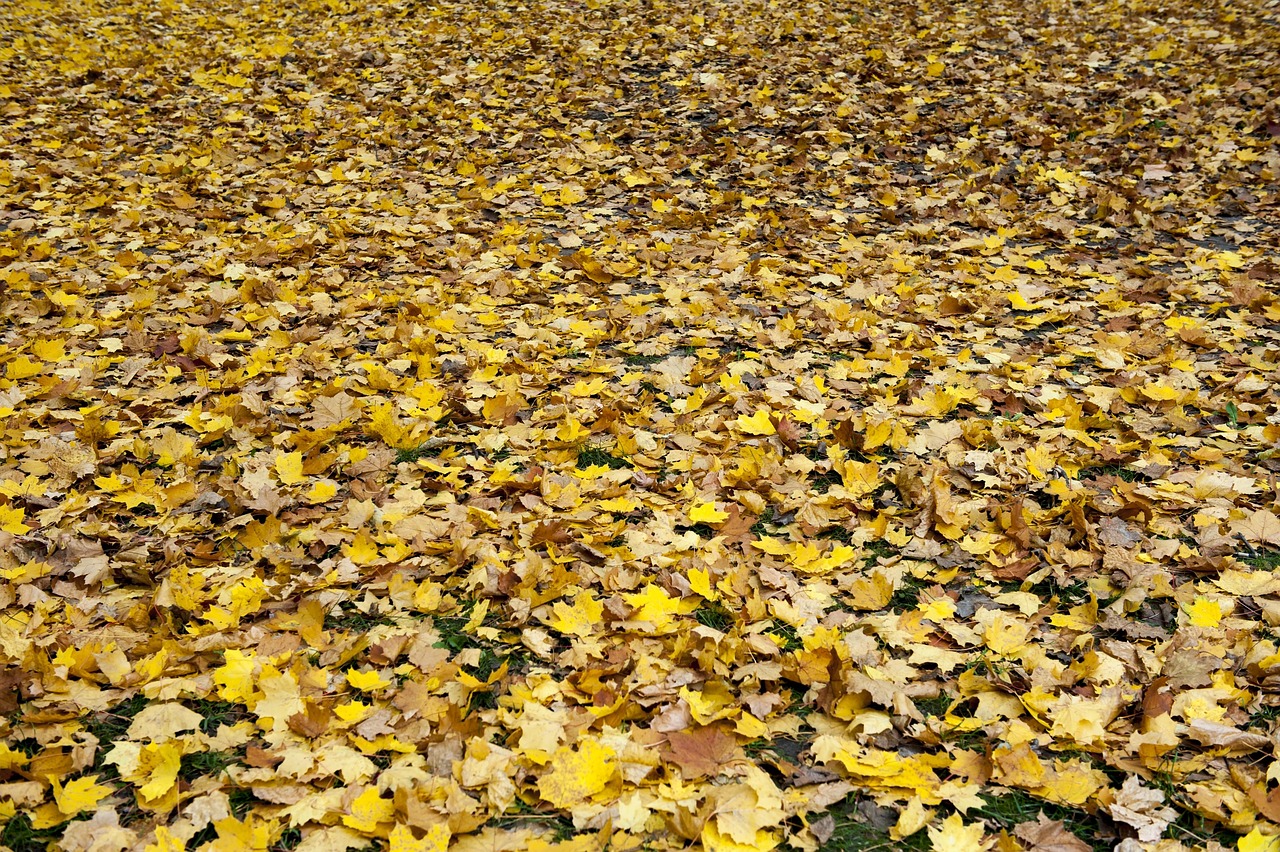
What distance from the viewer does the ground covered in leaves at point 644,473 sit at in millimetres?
2205

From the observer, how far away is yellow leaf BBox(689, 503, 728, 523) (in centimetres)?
312

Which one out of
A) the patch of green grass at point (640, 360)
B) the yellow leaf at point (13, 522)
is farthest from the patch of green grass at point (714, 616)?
the yellow leaf at point (13, 522)

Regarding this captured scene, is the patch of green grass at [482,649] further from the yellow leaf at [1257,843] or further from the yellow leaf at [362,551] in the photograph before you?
the yellow leaf at [1257,843]

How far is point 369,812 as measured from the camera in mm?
2094

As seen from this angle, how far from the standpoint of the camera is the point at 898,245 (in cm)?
550

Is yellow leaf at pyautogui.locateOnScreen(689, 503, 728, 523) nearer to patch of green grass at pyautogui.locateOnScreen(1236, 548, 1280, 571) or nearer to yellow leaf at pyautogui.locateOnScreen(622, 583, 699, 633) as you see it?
yellow leaf at pyautogui.locateOnScreen(622, 583, 699, 633)

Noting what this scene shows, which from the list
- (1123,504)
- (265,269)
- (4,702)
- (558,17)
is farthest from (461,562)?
(558,17)

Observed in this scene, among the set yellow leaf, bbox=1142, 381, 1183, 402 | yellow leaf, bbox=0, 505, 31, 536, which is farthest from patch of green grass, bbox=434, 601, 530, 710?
yellow leaf, bbox=1142, 381, 1183, 402

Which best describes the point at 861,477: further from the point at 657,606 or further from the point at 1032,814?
the point at 1032,814

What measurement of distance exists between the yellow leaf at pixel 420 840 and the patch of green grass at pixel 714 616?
0.98 metres

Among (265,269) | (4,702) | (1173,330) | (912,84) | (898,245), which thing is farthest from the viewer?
(912,84)

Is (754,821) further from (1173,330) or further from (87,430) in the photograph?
(1173,330)

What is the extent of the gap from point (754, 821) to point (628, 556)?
3.51 feet

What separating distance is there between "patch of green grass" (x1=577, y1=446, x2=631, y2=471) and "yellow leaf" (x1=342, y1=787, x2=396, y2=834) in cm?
159
